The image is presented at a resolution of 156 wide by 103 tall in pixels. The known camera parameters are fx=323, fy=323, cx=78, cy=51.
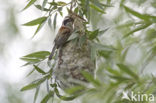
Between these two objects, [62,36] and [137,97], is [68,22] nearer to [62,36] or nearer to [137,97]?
[62,36]

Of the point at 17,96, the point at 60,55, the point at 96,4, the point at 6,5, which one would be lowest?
the point at 17,96

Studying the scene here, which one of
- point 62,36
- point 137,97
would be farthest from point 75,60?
point 137,97

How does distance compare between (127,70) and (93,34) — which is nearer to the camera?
(127,70)

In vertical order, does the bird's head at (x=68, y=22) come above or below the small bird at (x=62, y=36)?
above

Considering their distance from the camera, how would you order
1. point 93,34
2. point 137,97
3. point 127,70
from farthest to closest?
1. point 137,97
2. point 93,34
3. point 127,70


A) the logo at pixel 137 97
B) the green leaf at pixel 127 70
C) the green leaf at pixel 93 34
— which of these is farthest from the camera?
the logo at pixel 137 97

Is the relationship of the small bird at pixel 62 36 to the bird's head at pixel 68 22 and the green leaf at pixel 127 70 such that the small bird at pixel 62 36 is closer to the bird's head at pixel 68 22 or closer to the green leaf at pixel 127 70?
the bird's head at pixel 68 22

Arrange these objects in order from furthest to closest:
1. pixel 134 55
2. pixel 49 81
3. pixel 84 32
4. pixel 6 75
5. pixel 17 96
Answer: pixel 6 75
pixel 17 96
pixel 134 55
pixel 49 81
pixel 84 32

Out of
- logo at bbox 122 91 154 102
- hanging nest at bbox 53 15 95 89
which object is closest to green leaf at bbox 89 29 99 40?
hanging nest at bbox 53 15 95 89

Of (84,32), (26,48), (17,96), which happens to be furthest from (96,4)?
(26,48)

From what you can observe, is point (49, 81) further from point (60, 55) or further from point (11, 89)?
point (11, 89)

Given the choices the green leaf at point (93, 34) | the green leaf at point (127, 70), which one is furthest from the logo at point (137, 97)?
the green leaf at point (127, 70)
